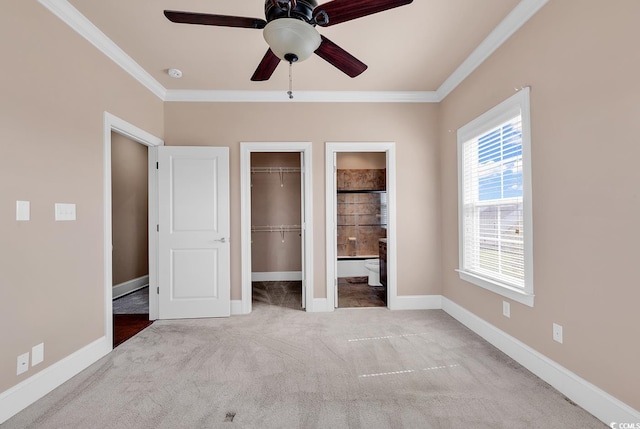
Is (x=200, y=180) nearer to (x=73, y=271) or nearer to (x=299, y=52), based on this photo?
(x=73, y=271)

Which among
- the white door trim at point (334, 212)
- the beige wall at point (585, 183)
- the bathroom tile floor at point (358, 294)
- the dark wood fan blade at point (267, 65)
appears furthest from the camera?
the bathroom tile floor at point (358, 294)

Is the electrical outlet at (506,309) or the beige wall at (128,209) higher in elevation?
the beige wall at (128,209)

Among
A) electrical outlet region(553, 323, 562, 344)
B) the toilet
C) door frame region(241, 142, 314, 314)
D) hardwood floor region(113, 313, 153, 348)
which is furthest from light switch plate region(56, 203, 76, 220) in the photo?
the toilet

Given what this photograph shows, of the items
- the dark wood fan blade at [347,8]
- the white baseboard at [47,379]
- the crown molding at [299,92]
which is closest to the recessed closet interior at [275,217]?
the crown molding at [299,92]

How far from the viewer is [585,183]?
184 cm

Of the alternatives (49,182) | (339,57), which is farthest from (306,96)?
(49,182)

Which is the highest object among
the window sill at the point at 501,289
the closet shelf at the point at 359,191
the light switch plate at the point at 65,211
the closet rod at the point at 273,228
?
the closet shelf at the point at 359,191

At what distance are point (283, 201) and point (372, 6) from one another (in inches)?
173

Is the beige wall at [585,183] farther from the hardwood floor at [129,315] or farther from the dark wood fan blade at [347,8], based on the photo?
the hardwood floor at [129,315]

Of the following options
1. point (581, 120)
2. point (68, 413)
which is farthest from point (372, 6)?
point (68, 413)

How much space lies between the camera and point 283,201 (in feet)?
18.8

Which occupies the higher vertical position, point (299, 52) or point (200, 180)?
point (299, 52)

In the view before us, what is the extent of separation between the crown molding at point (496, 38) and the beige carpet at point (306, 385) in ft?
8.90

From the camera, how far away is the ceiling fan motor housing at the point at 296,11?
61.7 inches
